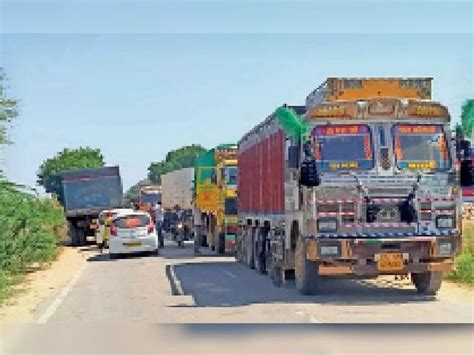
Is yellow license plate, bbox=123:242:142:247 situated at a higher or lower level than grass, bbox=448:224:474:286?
higher

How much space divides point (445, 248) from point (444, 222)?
44cm

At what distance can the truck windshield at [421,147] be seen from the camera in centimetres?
1577

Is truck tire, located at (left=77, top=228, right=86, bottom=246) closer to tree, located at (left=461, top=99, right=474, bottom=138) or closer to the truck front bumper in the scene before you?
the truck front bumper

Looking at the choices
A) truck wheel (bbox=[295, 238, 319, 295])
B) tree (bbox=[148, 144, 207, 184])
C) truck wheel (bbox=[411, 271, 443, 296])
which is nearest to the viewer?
truck wheel (bbox=[295, 238, 319, 295])

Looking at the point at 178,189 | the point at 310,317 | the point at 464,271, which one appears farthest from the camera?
the point at 178,189

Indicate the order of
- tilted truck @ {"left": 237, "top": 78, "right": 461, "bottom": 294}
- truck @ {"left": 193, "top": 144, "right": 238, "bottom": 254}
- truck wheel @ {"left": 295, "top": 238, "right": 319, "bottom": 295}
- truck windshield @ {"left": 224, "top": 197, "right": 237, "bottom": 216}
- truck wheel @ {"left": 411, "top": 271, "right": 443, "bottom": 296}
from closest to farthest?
tilted truck @ {"left": 237, "top": 78, "right": 461, "bottom": 294}
truck wheel @ {"left": 295, "top": 238, "right": 319, "bottom": 295}
truck wheel @ {"left": 411, "top": 271, "right": 443, "bottom": 296}
truck windshield @ {"left": 224, "top": 197, "right": 237, "bottom": 216}
truck @ {"left": 193, "top": 144, "right": 238, "bottom": 254}

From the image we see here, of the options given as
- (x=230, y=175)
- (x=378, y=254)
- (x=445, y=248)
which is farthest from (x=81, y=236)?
(x=445, y=248)

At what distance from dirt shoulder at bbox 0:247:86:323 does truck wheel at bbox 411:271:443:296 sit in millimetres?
6885

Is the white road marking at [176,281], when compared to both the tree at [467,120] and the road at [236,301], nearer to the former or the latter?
the road at [236,301]

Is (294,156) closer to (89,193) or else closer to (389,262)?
(389,262)

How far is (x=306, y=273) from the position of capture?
53.1 feet

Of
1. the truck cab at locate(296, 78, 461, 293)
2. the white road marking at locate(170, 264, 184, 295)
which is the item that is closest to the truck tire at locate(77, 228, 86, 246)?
the white road marking at locate(170, 264, 184, 295)

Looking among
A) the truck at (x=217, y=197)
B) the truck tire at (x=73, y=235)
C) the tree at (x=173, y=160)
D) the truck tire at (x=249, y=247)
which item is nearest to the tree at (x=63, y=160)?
the tree at (x=173, y=160)

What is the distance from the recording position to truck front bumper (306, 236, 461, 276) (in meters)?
15.4
